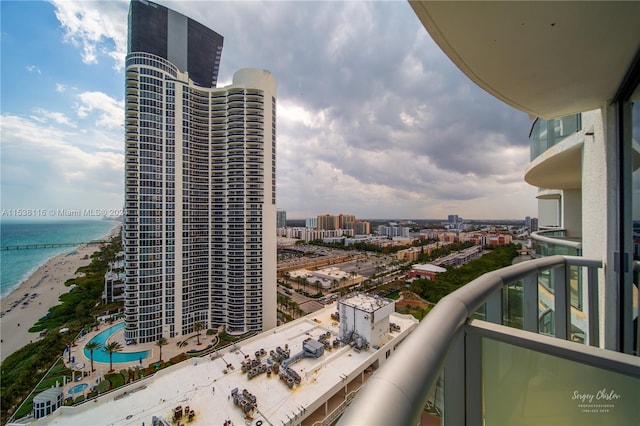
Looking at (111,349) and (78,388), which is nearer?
(78,388)

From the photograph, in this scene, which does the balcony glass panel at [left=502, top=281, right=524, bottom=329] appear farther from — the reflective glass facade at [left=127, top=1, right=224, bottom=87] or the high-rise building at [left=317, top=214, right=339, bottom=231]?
the high-rise building at [left=317, top=214, right=339, bottom=231]

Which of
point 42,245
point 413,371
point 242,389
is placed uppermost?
point 413,371

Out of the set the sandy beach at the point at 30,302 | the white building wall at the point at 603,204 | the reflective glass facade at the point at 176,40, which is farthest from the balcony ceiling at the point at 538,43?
the sandy beach at the point at 30,302

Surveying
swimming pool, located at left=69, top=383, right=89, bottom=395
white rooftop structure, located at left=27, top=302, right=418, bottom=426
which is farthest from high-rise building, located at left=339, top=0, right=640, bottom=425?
swimming pool, located at left=69, top=383, right=89, bottom=395

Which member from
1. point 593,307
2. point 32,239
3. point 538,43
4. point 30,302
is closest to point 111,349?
point 593,307

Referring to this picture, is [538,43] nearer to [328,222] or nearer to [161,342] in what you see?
[161,342]

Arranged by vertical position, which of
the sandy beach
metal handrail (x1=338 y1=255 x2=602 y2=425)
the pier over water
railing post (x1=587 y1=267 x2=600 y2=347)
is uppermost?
metal handrail (x1=338 y1=255 x2=602 y2=425)
